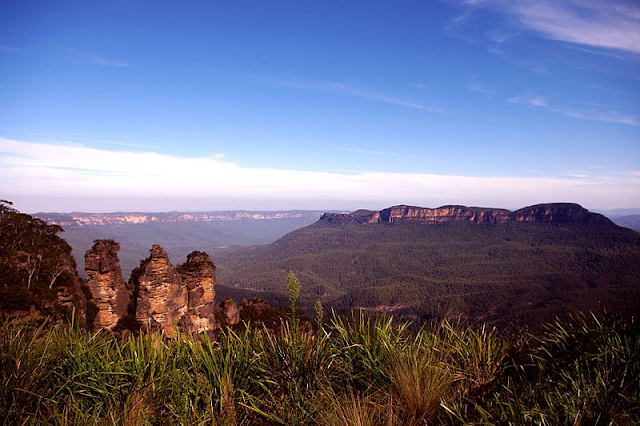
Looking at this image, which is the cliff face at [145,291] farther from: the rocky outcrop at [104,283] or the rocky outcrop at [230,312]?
the rocky outcrop at [230,312]

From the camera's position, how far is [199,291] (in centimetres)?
3388

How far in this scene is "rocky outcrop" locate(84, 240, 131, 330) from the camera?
88.7 feet

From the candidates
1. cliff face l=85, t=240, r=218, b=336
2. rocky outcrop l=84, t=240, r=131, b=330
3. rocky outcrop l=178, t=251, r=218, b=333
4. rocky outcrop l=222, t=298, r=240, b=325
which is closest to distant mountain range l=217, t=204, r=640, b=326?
rocky outcrop l=222, t=298, r=240, b=325

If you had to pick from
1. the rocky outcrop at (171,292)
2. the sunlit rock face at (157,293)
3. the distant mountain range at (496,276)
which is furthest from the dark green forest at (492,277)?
the sunlit rock face at (157,293)

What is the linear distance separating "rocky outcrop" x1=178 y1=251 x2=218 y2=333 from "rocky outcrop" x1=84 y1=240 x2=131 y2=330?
6117 millimetres

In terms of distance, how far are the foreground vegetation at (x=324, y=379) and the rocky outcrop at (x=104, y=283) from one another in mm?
24514

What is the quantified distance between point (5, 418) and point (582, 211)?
763ft

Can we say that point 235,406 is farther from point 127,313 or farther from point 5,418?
point 127,313

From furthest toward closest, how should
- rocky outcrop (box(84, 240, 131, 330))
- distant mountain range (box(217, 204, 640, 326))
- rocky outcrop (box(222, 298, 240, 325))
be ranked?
distant mountain range (box(217, 204, 640, 326)) → rocky outcrop (box(222, 298, 240, 325)) → rocky outcrop (box(84, 240, 131, 330))

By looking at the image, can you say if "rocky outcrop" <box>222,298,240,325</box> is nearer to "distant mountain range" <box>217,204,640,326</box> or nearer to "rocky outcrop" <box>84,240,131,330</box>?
"rocky outcrop" <box>84,240,131,330</box>

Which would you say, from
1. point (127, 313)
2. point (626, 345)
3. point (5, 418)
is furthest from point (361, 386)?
point (127, 313)

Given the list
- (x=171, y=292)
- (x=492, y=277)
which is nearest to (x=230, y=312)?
(x=171, y=292)

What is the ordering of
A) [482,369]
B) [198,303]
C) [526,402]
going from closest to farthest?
[526,402], [482,369], [198,303]

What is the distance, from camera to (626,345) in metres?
5.29
